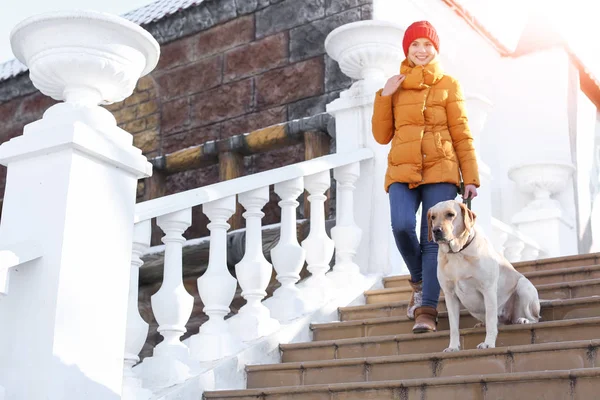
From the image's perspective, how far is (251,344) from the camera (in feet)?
13.3

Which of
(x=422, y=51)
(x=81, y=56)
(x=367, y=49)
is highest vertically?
(x=367, y=49)

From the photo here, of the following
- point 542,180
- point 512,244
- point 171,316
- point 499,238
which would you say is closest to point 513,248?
point 512,244

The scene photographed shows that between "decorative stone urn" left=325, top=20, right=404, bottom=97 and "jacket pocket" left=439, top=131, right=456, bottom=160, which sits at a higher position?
"decorative stone urn" left=325, top=20, right=404, bottom=97

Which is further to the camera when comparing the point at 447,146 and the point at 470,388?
the point at 447,146

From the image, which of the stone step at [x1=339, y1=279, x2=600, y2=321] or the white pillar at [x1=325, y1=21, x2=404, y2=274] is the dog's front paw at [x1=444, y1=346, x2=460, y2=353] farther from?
the white pillar at [x1=325, y1=21, x2=404, y2=274]

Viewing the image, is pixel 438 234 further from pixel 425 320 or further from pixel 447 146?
pixel 447 146

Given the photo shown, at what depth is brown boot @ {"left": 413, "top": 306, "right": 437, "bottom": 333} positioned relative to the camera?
12.6 ft

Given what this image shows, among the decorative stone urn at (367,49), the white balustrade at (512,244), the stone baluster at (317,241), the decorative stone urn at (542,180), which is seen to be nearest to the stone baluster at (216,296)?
the stone baluster at (317,241)

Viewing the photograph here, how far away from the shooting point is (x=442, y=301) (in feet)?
14.1

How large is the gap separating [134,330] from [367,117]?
7.61ft

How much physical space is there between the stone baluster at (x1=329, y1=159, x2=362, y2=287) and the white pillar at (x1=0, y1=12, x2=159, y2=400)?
5.67 feet

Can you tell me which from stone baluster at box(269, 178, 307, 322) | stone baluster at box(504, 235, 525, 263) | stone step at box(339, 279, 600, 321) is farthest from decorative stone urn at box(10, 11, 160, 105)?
stone baluster at box(504, 235, 525, 263)

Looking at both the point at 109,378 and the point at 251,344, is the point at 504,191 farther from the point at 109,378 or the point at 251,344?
the point at 109,378

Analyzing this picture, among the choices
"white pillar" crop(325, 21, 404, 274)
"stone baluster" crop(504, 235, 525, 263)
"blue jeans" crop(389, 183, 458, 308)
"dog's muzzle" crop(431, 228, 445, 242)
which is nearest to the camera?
"dog's muzzle" crop(431, 228, 445, 242)
